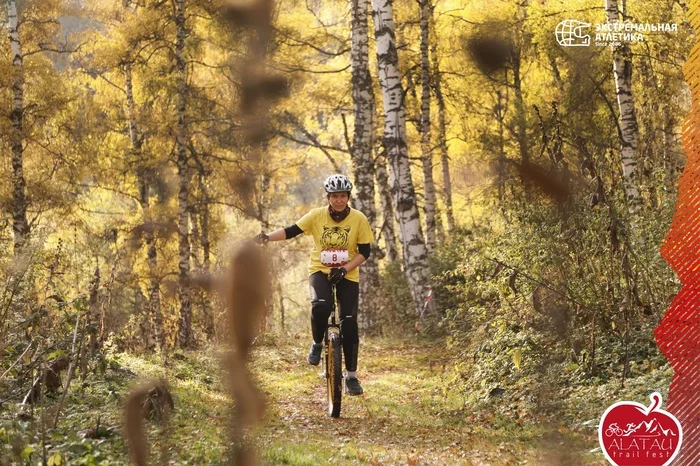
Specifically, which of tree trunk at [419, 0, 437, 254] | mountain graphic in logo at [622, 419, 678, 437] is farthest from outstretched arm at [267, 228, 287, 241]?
tree trunk at [419, 0, 437, 254]

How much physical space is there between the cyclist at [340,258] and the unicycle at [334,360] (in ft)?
0.23

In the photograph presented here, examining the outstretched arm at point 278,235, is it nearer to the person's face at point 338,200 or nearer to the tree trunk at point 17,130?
the person's face at point 338,200

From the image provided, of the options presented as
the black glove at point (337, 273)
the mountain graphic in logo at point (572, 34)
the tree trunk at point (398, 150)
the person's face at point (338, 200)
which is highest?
the mountain graphic in logo at point (572, 34)

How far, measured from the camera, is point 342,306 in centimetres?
805

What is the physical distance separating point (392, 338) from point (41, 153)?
940cm

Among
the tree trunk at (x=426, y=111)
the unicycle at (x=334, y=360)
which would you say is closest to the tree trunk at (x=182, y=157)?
the tree trunk at (x=426, y=111)

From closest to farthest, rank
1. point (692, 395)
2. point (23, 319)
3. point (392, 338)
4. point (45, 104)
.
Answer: point (692, 395) < point (23, 319) < point (392, 338) < point (45, 104)

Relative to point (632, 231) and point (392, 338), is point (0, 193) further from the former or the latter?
point (632, 231)

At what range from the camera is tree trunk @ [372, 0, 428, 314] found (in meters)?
15.2

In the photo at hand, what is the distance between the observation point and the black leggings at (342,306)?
8008 mm

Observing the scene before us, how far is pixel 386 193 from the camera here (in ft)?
76.8

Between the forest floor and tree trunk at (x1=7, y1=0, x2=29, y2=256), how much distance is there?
6815 millimetres

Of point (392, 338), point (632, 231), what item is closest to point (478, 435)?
point (632, 231)

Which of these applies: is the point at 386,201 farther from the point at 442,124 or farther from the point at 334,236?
the point at 334,236
